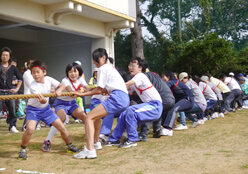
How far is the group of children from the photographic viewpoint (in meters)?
4.85

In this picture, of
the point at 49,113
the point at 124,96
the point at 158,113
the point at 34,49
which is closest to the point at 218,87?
the point at 158,113

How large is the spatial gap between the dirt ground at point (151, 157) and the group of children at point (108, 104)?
26 cm

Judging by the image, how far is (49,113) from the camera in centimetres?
498

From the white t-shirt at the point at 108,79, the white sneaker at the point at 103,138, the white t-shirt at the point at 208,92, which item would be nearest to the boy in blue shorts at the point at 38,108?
the white t-shirt at the point at 108,79

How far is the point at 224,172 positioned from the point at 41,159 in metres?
2.62

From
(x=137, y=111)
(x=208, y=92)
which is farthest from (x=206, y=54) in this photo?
(x=137, y=111)

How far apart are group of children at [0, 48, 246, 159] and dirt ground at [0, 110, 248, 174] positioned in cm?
26

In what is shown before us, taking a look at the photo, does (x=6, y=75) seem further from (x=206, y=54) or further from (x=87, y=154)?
(x=206, y=54)

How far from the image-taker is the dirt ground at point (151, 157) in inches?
157

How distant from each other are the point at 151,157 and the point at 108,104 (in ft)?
3.36

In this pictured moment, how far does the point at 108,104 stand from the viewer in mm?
4883

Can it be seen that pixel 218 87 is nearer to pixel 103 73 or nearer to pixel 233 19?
pixel 103 73

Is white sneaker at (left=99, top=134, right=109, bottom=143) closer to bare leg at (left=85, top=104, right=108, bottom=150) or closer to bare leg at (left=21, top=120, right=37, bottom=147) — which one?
bare leg at (left=85, top=104, right=108, bottom=150)

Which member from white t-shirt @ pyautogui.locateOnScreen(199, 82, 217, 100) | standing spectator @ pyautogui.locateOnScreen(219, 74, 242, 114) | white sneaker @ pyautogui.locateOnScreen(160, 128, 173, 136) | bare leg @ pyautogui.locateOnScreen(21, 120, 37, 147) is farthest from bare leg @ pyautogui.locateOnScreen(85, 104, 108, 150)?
standing spectator @ pyautogui.locateOnScreen(219, 74, 242, 114)
